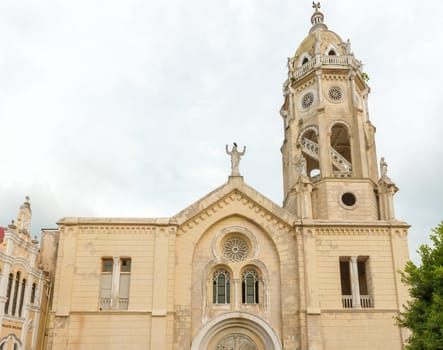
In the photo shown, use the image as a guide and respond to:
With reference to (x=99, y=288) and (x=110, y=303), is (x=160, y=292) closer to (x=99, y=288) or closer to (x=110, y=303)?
(x=110, y=303)

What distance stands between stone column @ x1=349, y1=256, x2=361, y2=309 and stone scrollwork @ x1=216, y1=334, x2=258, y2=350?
19.3 ft

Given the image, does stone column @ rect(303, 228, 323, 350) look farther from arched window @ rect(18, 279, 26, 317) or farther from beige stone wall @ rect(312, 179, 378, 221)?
arched window @ rect(18, 279, 26, 317)

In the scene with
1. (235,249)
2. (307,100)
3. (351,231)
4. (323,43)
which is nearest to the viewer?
(351,231)

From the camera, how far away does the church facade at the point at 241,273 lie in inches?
968

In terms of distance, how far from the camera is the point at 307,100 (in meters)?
32.8

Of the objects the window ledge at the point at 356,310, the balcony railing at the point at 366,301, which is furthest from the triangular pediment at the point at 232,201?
the balcony railing at the point at 366,301

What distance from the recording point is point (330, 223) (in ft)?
87.5

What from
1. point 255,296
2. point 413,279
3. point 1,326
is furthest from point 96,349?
point 413,279

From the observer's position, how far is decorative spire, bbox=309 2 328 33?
119 ft

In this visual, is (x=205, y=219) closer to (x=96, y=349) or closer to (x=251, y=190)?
(x=251, y=190)

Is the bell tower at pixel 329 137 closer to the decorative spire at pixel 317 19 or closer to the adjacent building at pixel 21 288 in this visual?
the decorative spire at pixel 317 19

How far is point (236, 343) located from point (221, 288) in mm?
2978

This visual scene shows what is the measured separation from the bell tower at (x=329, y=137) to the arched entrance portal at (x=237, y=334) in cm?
655

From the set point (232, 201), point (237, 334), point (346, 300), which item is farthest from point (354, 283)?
point (232, 201)
